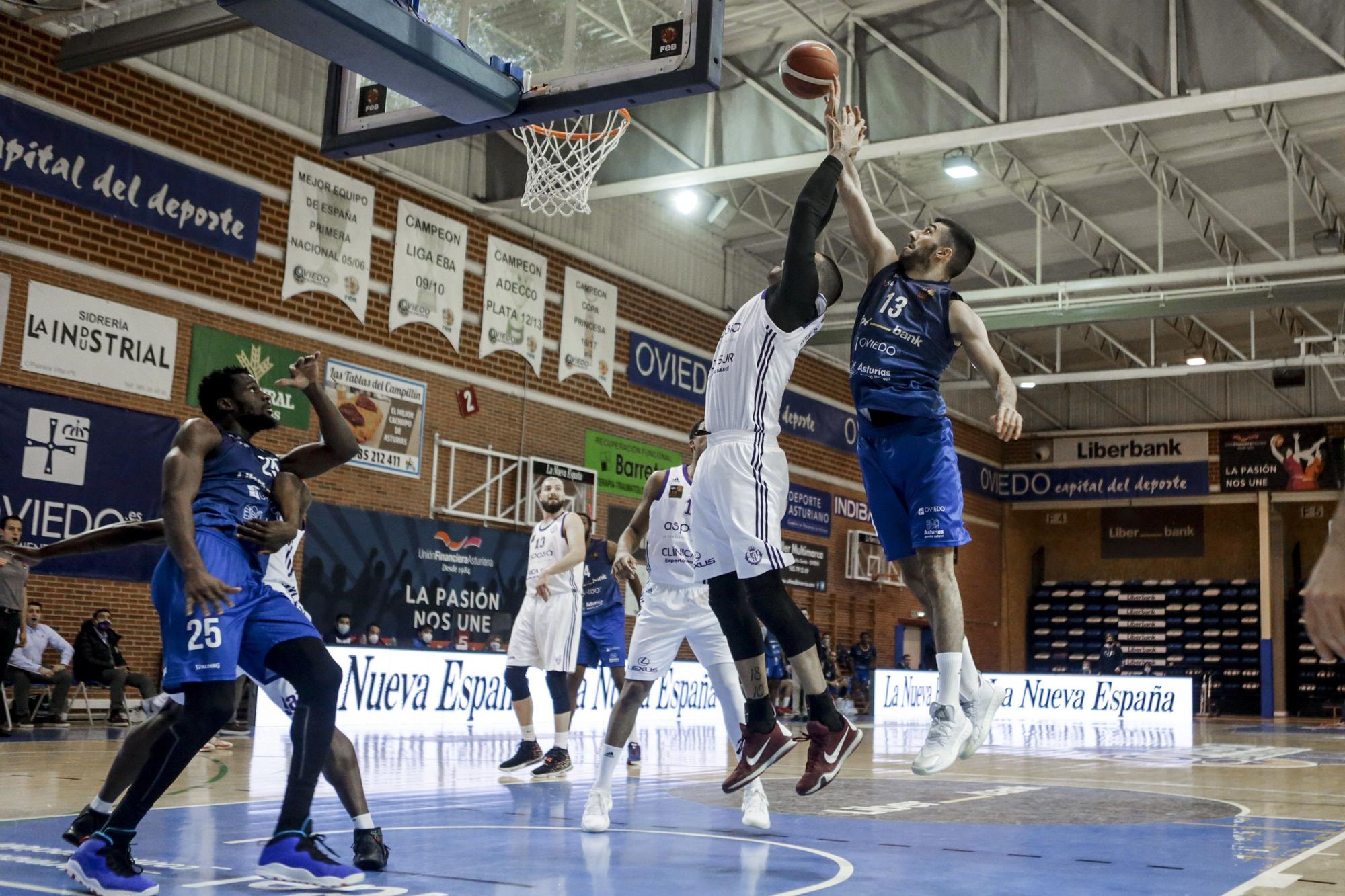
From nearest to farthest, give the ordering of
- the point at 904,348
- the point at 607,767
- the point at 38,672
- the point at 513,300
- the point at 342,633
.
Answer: the point at 904,348 → the point at 607,767 → the point at 38,672 → the point at 342,633 → the point at 513,300

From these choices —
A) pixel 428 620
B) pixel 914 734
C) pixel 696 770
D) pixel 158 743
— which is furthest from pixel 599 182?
pixel 158 743

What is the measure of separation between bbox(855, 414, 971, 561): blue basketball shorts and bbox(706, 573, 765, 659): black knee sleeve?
0.74 meters

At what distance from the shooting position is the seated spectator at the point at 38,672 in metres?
13.1

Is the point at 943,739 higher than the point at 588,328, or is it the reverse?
the point at 588,328

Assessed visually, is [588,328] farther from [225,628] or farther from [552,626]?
[225,628]

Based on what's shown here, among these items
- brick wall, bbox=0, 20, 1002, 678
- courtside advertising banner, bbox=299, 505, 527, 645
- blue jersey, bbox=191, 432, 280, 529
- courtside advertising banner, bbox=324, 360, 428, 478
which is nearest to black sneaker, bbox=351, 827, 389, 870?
blue jersey, bbox=191, 432, 280, 529

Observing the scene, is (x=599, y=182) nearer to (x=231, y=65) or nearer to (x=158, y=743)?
(x=231, y=65)

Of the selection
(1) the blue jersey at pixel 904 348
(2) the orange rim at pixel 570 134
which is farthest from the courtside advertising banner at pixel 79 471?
(1) the blue jersey at pixel 904 348

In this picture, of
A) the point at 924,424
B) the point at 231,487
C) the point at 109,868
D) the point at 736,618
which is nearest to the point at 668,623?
the point at 736,618

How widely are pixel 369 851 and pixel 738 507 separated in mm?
1940

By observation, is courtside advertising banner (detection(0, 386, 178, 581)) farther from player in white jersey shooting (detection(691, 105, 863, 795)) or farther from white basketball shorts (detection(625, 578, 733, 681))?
player in white jersey shooting (detection(691, 105, 863, 795))

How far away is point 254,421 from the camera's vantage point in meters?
4.73

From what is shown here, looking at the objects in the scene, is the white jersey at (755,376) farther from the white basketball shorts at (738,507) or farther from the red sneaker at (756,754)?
the red sneaker at (756,754)

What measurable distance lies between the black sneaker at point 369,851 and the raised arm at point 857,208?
313cm
